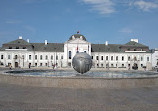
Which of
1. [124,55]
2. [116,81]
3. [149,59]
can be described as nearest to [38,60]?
[124,55]

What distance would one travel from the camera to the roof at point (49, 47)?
218 ft

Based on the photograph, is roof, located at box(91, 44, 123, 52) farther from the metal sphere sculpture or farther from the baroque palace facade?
the metal sphere sculpture

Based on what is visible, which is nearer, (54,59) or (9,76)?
(9,76)

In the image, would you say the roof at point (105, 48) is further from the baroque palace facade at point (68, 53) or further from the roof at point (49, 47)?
the roof at point (49, 47)

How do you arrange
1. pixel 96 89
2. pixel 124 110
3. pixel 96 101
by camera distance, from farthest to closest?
pixel 96 89 < pixel 96 101 < pixel 124 110

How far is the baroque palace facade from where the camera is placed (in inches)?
2478

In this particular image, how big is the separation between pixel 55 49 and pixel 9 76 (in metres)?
53.0

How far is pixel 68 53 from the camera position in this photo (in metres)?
65.0

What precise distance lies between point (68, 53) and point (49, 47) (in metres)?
8.39

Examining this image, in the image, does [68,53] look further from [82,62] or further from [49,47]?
[82,62]

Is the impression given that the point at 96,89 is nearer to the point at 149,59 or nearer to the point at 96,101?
the point at 96,101

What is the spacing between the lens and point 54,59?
6544cm

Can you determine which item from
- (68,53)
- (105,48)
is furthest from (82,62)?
(105,48)

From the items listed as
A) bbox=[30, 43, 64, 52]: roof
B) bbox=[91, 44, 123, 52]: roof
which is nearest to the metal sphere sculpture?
bbox=[30, 43, 64, 52]: roof
